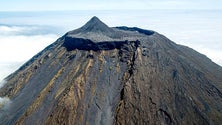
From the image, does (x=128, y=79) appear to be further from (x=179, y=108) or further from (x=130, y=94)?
(x=179, y=108)

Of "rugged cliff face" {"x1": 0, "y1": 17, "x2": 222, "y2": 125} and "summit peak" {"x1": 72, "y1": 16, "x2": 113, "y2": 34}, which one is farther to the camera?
"summit peak" {"x1": 72, "y1": 16, "x2": 113, "y2": 34}

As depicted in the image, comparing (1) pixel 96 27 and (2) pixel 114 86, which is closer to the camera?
(2) pixel 114 86

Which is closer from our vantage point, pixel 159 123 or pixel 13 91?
pixel 159 123

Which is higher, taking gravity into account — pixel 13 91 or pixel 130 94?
pixel 130 94

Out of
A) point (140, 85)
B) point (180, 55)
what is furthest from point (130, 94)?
point (180, 55)

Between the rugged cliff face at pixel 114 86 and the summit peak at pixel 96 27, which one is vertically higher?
the summit peak at pixel 96 27

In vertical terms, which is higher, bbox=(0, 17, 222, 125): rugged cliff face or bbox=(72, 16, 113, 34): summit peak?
bbox=(72, 16, 113, 34): summit peak

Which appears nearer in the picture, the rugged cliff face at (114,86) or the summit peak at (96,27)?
the rugged cliff face at (114,86)

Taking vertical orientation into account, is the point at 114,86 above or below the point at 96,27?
below
